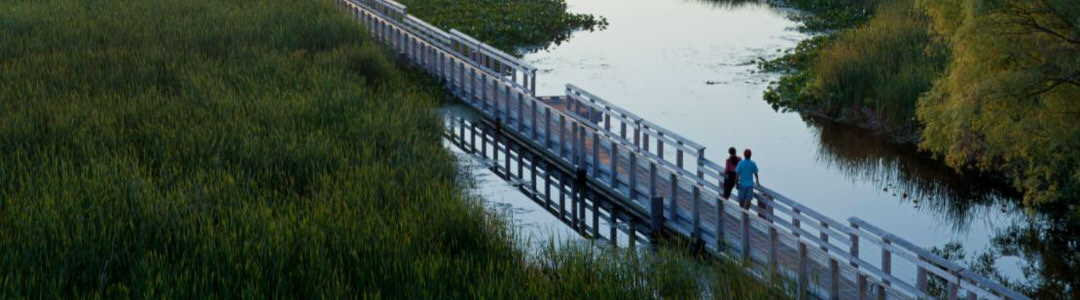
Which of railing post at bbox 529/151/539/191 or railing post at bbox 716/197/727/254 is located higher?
→ railing post at bbox 716/197/727/254

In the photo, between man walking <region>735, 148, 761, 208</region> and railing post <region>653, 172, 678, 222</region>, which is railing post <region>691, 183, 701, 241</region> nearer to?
man walking <region>735, 148, 761, 208</region>

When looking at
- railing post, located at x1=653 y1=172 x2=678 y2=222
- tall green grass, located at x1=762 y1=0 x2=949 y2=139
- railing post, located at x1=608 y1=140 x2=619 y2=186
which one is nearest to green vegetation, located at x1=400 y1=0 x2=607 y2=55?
tall green grass, located at x1=762 y1=0 x2=949 y2=139

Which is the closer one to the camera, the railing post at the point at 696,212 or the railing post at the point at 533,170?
the railing post at the point at 696,212

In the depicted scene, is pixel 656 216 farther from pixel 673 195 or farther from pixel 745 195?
pixel 745 195

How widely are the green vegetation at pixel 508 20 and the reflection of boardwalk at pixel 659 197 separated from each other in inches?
359

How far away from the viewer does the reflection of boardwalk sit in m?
14.4

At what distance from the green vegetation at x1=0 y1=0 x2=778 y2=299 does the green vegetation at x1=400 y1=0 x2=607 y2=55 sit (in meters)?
12.9

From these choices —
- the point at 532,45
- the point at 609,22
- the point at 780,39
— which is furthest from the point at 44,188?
the point at 609,22

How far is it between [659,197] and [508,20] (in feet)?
87.6

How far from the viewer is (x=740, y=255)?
16500mm

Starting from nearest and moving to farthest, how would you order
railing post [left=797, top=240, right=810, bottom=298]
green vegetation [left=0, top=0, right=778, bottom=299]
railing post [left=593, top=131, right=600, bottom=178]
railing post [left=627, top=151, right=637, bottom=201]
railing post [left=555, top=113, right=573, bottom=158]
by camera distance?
green vegetation [left=0, top=0, right=778, bottom=299]
railing post [left=797, top=240, right=810, bottom=298]
railing post [left=627, top=151, right=637, bottom=201]
railing post [left=593, top=131, right=600, bottom=178]
railing post [left=555, top=113, right=573, bottom=158]

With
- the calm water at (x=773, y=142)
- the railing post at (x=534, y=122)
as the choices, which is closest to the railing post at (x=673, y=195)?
the calm water at (x=773, y=142)

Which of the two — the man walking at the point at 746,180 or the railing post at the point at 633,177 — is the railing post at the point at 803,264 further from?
the railing post at the point at 633,177

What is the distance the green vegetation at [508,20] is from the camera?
138ft
